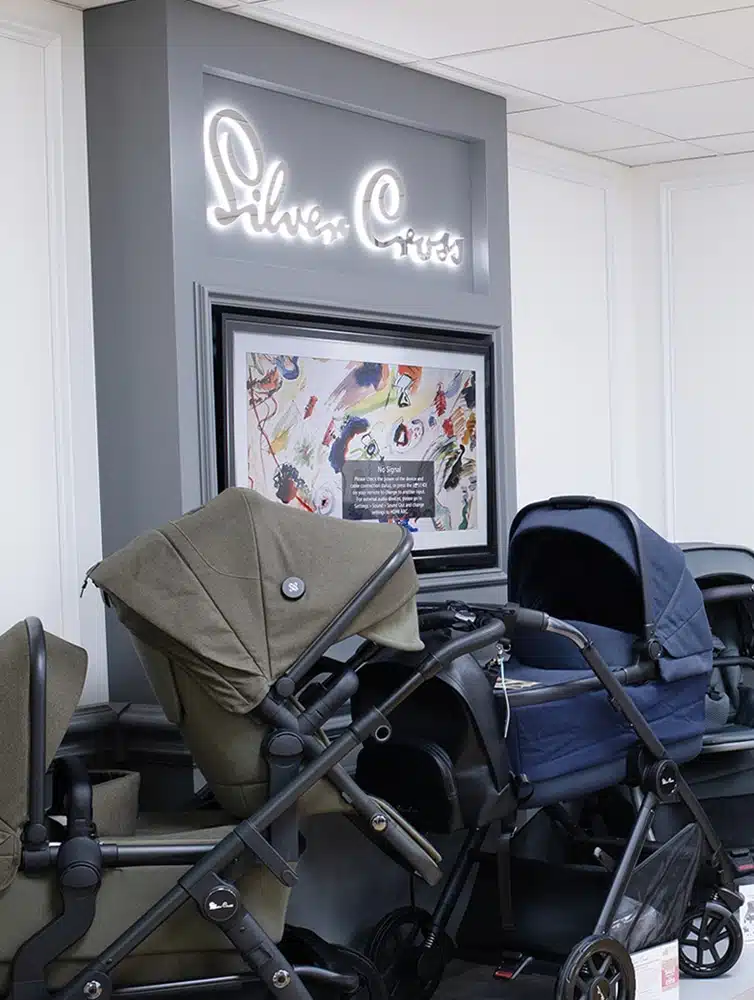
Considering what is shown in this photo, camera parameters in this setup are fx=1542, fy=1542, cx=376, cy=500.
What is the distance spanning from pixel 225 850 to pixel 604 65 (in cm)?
245

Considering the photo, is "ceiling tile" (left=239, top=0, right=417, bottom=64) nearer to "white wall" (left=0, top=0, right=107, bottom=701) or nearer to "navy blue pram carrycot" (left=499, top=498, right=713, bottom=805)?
"white wall" (left=0, top=0, right=107, bottom=701)

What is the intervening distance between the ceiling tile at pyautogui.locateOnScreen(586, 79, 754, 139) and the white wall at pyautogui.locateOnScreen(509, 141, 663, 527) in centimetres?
39

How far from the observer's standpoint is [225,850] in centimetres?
270

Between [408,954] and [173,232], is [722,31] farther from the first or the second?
[408,954]

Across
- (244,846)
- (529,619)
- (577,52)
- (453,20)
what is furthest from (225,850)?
(577,52)

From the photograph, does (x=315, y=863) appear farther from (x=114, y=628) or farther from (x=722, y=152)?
(x=722, y=152)

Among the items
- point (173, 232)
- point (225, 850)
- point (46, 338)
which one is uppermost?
point (173, 232)

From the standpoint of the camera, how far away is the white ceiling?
3.62 meters

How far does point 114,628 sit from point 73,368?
2.02ft

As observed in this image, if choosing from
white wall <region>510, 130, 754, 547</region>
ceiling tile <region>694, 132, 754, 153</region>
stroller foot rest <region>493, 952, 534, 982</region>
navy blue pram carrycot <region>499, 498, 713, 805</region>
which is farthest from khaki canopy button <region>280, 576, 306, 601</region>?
ceiling tile <region>694, 132, 754, 153</region>

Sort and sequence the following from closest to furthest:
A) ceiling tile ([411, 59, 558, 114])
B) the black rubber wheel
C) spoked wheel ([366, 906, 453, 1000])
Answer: spoked wheel ([366, 906, 453, 1000]) → the black rubber wheel → ceiling tile ([411, 59, 558, 114])

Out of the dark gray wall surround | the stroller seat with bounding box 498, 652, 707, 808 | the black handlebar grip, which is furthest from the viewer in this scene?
the dark gray wall surround

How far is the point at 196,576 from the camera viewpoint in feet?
8.89

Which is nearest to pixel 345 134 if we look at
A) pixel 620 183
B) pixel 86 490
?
pixel 86 490
